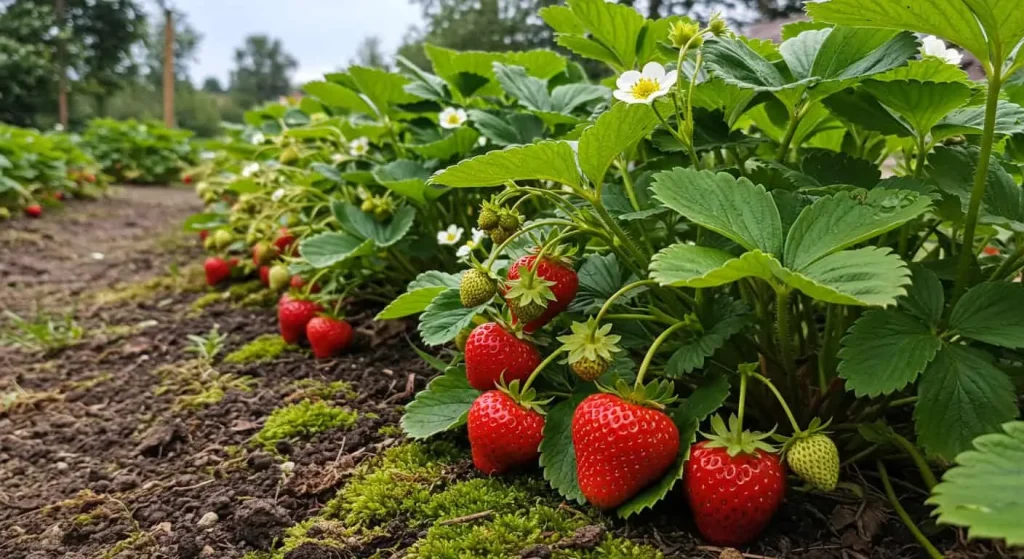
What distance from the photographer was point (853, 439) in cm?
113

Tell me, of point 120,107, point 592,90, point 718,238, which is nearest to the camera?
point 718,238

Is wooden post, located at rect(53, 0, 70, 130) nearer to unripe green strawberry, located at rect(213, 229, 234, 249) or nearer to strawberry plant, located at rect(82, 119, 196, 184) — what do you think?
strawberry plant, located at rect(82, 119, 196, 184)

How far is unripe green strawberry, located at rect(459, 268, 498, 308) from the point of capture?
1052mm

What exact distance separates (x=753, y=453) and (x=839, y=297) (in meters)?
0.27

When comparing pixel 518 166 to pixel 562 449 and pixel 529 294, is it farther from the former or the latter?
pixel 562 449

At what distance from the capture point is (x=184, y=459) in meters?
1.43

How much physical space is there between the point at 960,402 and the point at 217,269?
8.19 ft

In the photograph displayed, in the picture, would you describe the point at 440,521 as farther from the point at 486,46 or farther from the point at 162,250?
the point at 486,46

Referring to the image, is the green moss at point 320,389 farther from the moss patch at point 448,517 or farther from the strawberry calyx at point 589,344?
the strawberry calyx at point 589,344

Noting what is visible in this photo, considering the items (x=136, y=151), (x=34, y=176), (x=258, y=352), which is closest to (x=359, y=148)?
(x=258, y=352)

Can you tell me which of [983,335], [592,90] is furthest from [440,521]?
[592,90]

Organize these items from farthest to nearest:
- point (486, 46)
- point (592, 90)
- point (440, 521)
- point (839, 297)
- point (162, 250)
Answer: point (486, 46) → point (162, 250) → point (592, 90) → point (440, 521) → point (839, 297)

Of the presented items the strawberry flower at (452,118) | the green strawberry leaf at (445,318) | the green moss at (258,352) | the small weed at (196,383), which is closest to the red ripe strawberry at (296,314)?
the green moss at (258,352)

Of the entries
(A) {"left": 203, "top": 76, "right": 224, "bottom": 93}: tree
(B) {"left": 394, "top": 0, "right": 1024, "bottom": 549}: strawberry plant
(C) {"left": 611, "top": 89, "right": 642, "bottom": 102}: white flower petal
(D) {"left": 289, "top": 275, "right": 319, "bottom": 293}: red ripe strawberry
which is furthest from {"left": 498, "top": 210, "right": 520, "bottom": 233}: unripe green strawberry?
(A) {"left": 203, "top": 76, "right": 224, "bottom": 93}: tree
